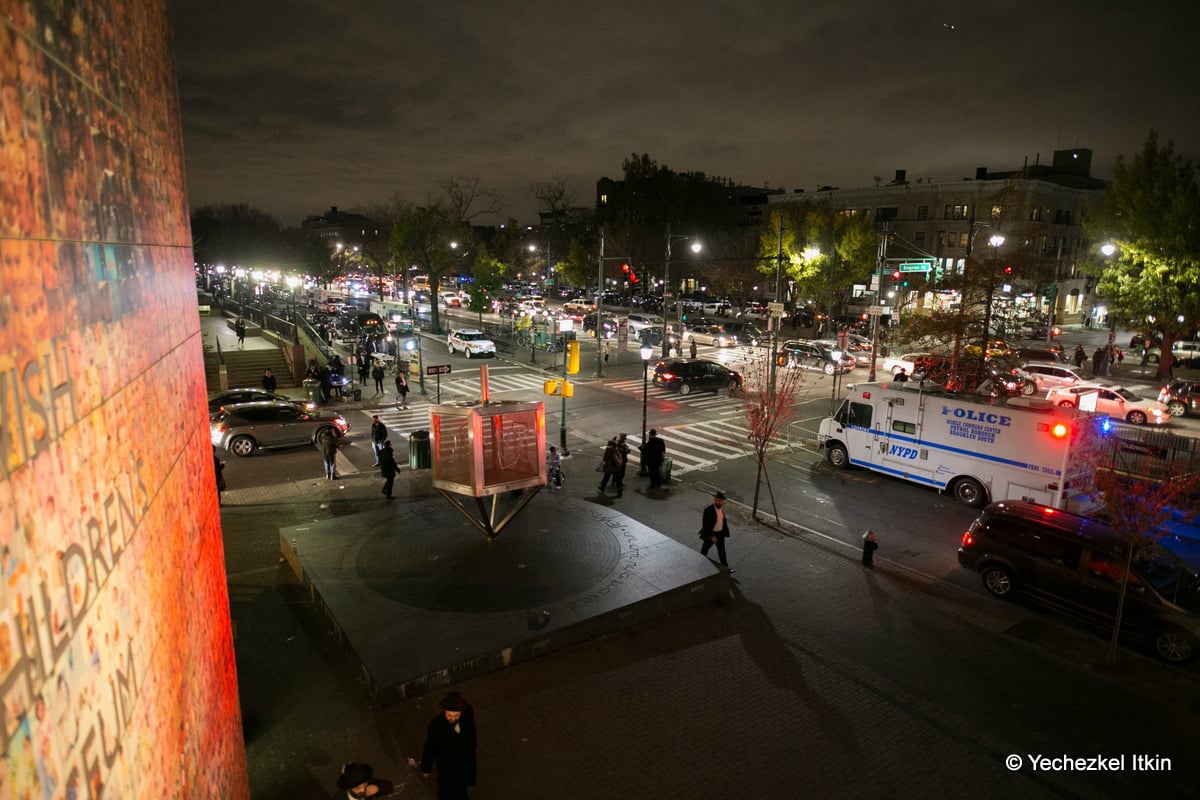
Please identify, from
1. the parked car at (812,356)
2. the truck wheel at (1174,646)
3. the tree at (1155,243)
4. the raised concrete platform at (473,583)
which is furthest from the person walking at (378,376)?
the tree at (1155,243)

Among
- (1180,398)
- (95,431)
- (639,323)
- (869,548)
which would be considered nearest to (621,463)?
(869,548)

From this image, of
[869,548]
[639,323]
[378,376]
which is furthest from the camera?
[639,323]

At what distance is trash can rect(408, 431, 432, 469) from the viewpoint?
18.6 m

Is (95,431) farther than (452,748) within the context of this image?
No

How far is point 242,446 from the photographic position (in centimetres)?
2058

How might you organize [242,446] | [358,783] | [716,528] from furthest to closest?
[242,446], [716,528], [358,783]

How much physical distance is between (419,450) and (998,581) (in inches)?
536

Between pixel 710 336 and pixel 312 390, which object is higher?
pixel 710 336

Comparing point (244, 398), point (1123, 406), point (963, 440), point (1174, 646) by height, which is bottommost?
point (1174, 646)

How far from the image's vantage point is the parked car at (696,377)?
1272 inches

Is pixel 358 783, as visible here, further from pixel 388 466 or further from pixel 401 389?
pixel 401 389

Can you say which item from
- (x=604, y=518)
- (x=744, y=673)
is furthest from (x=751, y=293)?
(x=744, y=673)

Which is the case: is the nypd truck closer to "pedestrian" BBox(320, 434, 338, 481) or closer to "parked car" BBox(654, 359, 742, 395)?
"parked car" BBox(654, 359, 742, 395)

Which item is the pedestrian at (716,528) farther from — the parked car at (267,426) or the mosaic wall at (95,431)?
the parked car at (267,426)
